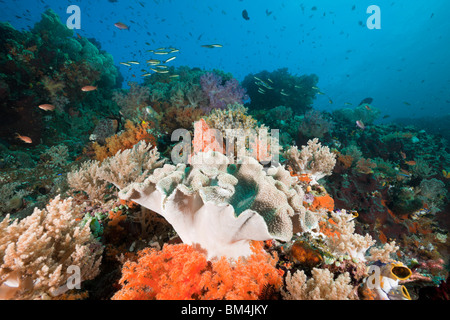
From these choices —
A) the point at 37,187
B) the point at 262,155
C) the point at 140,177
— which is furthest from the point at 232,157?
the point at 37,187

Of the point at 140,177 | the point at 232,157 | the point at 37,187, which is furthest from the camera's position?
the point at 37,187

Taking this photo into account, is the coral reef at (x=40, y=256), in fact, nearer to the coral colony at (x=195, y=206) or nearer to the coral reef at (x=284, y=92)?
the coral colony at (x=195, y=206)

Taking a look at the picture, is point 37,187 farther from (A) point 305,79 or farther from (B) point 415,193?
(A) point 305,79

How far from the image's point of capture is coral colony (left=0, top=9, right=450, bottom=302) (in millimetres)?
1814

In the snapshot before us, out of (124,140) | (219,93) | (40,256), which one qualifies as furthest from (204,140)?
(219,93)

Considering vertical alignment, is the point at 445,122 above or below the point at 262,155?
above

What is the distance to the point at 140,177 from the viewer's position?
3.54m

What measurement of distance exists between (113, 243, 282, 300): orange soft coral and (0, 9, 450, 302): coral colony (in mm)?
12

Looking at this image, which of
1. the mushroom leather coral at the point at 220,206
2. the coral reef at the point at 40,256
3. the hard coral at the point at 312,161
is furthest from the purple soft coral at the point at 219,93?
the coral reef at the point at 40,256

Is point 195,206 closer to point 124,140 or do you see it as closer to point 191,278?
point 191,278

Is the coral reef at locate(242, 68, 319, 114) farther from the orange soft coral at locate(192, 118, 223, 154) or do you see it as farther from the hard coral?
the orange soft coral at locate(192, 118, 223, 154)

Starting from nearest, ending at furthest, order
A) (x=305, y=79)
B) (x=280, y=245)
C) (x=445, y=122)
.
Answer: (x=280, y=245) → (x=305, y=79) → (x=445, y=122)
